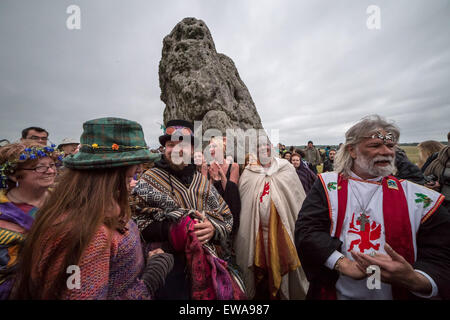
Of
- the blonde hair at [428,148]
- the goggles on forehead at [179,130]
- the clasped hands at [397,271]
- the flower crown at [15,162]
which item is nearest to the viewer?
the clasped hands at [397,271]

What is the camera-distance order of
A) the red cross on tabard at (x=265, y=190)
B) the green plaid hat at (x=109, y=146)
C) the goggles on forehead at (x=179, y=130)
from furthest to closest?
the red cross on tabard at (x=265, y=190) → the goggles on forehead at (x=179, y=130) → the green plaid hat at (x=109, y=146)

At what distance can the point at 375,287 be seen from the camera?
4.43 ft

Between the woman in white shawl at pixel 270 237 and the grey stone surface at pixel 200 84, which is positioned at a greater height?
the grey stone surface at pixel 200 84

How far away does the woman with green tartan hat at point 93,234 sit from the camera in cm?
83

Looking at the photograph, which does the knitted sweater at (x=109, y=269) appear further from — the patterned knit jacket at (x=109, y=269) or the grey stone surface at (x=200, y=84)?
the grey stone surface at (x=200, y=84)

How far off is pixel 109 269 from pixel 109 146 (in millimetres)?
809

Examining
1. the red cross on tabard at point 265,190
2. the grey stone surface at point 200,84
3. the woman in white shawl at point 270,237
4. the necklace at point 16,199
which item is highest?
the grey stone surface at point 200,84

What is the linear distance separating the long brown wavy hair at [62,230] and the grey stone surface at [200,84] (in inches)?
345

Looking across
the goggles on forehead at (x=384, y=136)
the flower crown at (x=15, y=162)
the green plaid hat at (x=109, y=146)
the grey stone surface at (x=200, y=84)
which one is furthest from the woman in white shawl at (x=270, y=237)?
the grey stone surface at (x=200, y=84)

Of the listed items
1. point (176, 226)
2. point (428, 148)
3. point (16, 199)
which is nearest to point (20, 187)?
point (16, 199)

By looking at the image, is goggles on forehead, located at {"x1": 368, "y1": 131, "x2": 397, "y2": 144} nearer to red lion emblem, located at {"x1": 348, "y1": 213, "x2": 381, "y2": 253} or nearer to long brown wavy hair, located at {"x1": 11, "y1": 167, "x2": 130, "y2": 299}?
red lion emblem, located at {"x1": 348, "y1": 213, "x2": 381, "y2": 253}

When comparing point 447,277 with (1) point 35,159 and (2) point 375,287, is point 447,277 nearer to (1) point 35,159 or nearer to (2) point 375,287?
(2) point 375,287

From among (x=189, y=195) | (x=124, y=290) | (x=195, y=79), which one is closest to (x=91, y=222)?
(x=124, y=290)
